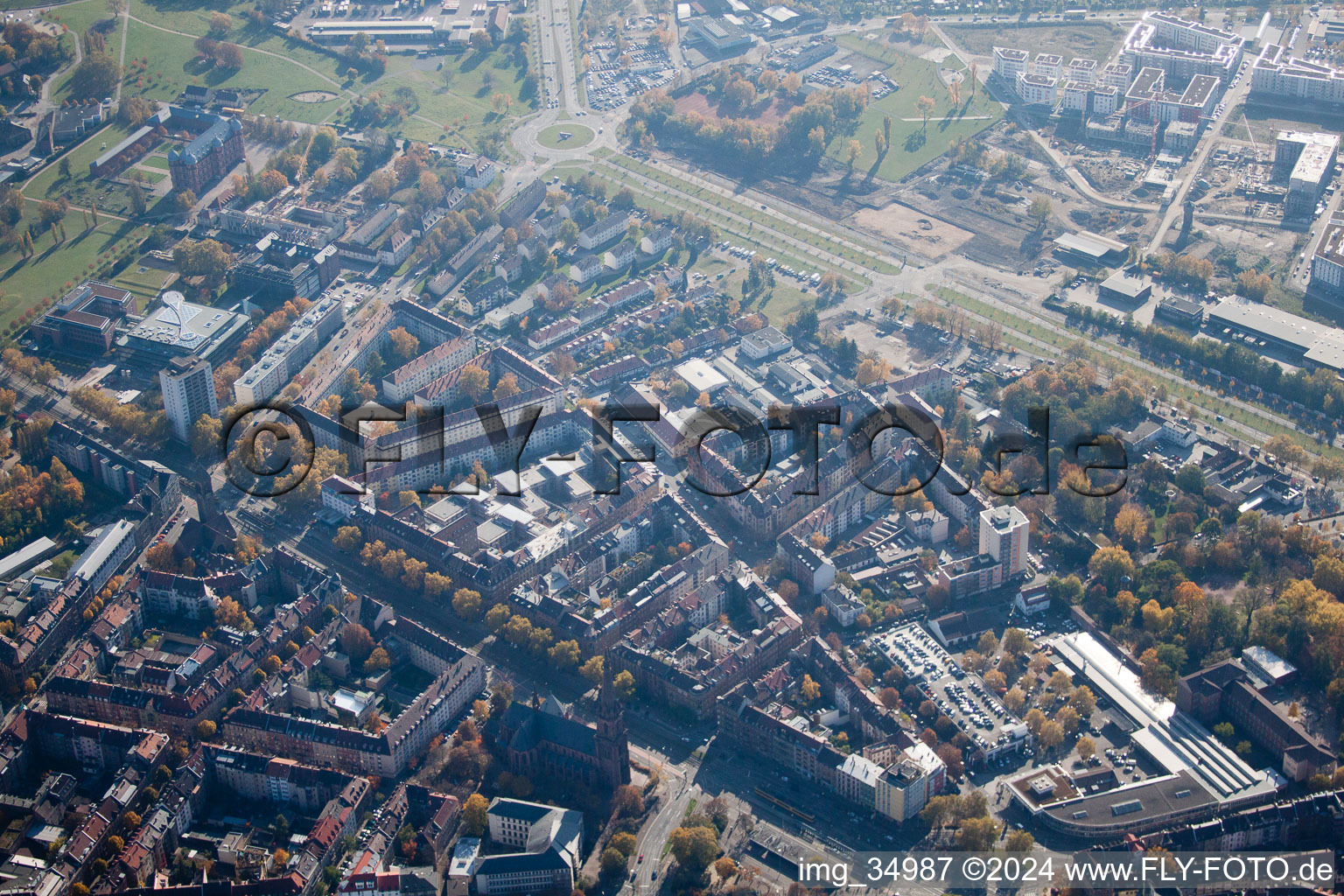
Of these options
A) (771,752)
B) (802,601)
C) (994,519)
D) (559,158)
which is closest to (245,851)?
(771,752)

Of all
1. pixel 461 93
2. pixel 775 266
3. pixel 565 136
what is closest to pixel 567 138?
pixel 565 136

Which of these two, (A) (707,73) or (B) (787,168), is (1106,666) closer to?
(B) (787,168)

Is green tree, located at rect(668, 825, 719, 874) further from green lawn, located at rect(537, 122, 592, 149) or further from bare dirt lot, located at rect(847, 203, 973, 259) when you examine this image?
green lawn, located at rect(537, 122, 592, 149)

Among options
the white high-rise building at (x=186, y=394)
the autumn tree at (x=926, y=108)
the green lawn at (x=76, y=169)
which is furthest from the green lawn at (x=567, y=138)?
the white high-rise building at (x=186, y=394)

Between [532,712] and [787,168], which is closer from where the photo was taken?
Answer: [532,712]

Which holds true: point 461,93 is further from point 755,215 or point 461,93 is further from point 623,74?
point 755,215

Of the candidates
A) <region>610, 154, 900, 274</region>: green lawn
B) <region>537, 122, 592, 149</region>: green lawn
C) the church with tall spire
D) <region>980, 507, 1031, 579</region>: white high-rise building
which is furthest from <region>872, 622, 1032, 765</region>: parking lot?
<region>537, 122, 592, 149</region>: green lawn

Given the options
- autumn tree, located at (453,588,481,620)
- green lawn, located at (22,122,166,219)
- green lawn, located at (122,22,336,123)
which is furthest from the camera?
green lawn, located at (122,22,336,123)
